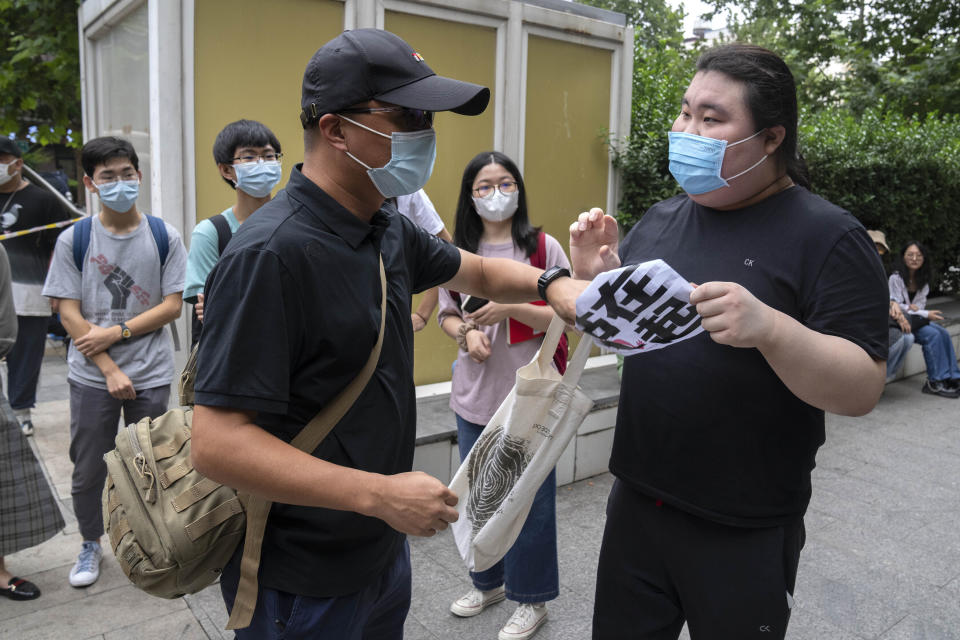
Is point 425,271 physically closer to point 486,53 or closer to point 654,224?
point 654,224

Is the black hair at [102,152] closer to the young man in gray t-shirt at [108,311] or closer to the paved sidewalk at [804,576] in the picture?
the young man in gray t-shirt at [108,311]

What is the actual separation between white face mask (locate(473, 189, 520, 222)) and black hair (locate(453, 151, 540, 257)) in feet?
0.14

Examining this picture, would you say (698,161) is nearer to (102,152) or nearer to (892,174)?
(102,152)

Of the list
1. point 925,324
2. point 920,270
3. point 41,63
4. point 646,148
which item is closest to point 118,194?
point 646,148

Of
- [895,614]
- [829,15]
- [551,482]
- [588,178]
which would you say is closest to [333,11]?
[588,178]

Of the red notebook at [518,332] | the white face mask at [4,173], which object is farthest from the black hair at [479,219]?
the white face mask at [4,173]

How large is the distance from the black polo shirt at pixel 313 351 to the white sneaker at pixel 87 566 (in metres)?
2.40

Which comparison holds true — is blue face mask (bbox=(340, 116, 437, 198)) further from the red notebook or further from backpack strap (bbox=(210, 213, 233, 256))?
backpack strap (bbox=(210, 213, 233, 256))

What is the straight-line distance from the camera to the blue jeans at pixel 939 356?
25.6 feet

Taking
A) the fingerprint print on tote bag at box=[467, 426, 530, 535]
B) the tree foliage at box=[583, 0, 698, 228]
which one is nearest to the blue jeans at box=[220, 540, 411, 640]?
the fingerprint print on tote bag at box=[467, 426, 530, 535]

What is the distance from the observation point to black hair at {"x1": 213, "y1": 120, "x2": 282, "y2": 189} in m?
3.45

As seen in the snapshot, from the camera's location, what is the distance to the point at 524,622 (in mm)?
3184

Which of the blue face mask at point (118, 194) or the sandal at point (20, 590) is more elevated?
the blue face mask at point (118, 194)

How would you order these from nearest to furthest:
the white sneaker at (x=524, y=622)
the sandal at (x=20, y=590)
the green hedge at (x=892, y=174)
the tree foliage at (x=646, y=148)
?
the white sneaker at (x=524, y=622) → the sandal at (x=20, y=590) → the tree foliage at (x=646, y=148) → the green hedge at (x=892, y=174)
